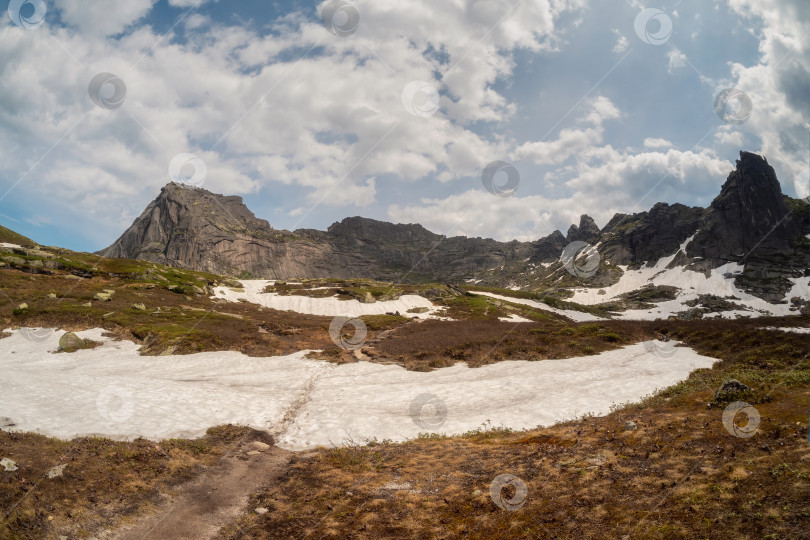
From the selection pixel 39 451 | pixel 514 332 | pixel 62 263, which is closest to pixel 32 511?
pixel 39 451

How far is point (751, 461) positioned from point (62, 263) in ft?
266

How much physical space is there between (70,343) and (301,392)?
21314 millimetres

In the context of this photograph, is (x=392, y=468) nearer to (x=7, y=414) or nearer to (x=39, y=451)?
(x=39, y=451)

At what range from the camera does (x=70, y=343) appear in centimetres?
2938

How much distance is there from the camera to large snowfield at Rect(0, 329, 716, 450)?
51.8 ft

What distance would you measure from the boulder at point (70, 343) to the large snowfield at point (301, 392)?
79 centimetres

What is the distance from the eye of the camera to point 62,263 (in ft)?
195

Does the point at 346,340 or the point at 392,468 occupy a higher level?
the point at 346,340

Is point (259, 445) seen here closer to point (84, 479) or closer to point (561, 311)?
point (84, 479)

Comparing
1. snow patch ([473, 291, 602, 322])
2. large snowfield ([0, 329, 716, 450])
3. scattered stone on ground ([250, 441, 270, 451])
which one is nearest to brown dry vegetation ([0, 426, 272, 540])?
scattered stone on ground ([250, 441, 270, 451])

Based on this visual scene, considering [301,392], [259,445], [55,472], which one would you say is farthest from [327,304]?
[55,472]

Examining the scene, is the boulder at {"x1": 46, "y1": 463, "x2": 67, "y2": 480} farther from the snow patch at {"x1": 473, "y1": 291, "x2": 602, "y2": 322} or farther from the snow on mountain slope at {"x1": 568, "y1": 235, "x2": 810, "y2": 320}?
the snow on mountain slope at {"x1": 568, "y1": 235, "x2": 810, "y2": 320}

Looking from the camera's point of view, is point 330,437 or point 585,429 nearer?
point 585,429

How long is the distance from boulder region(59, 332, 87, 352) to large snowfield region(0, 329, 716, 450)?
795mm
